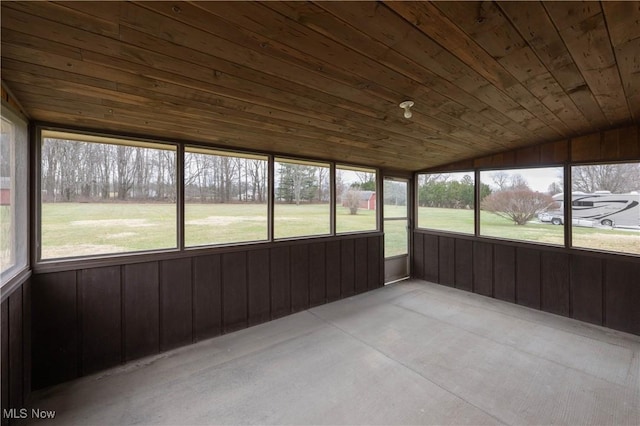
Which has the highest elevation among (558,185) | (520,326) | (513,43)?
(513,43)

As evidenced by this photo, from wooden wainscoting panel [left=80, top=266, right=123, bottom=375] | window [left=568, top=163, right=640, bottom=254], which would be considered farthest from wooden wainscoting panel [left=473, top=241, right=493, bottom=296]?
wooden wainscoting panel [left=80, top=266, right=123, bottom=375]

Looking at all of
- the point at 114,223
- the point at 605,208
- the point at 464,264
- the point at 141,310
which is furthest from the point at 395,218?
the point at 114,223

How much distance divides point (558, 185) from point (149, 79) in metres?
4.89

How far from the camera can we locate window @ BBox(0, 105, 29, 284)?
1.83 m

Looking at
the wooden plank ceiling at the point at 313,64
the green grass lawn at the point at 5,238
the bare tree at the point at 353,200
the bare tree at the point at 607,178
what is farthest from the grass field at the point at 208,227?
the wooden plank ceiling at the point at 313,64

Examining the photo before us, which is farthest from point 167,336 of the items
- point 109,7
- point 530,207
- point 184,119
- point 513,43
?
point 530,207

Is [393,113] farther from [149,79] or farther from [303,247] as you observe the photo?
[303,247]

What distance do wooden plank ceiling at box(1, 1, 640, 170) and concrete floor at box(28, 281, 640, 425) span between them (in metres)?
2.25

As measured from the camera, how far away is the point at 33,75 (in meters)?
1.60

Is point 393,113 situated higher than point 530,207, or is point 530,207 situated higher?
point 393,113

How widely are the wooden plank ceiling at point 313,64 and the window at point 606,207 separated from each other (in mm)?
770

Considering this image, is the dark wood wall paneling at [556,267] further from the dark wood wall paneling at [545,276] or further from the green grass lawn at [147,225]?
the green grass lawn at [147,225]

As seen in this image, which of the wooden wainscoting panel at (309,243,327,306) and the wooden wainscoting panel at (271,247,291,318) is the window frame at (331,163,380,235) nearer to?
the wooden wainscoting panel at (309,243,327,306)

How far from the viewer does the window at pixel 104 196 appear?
7.88ft
